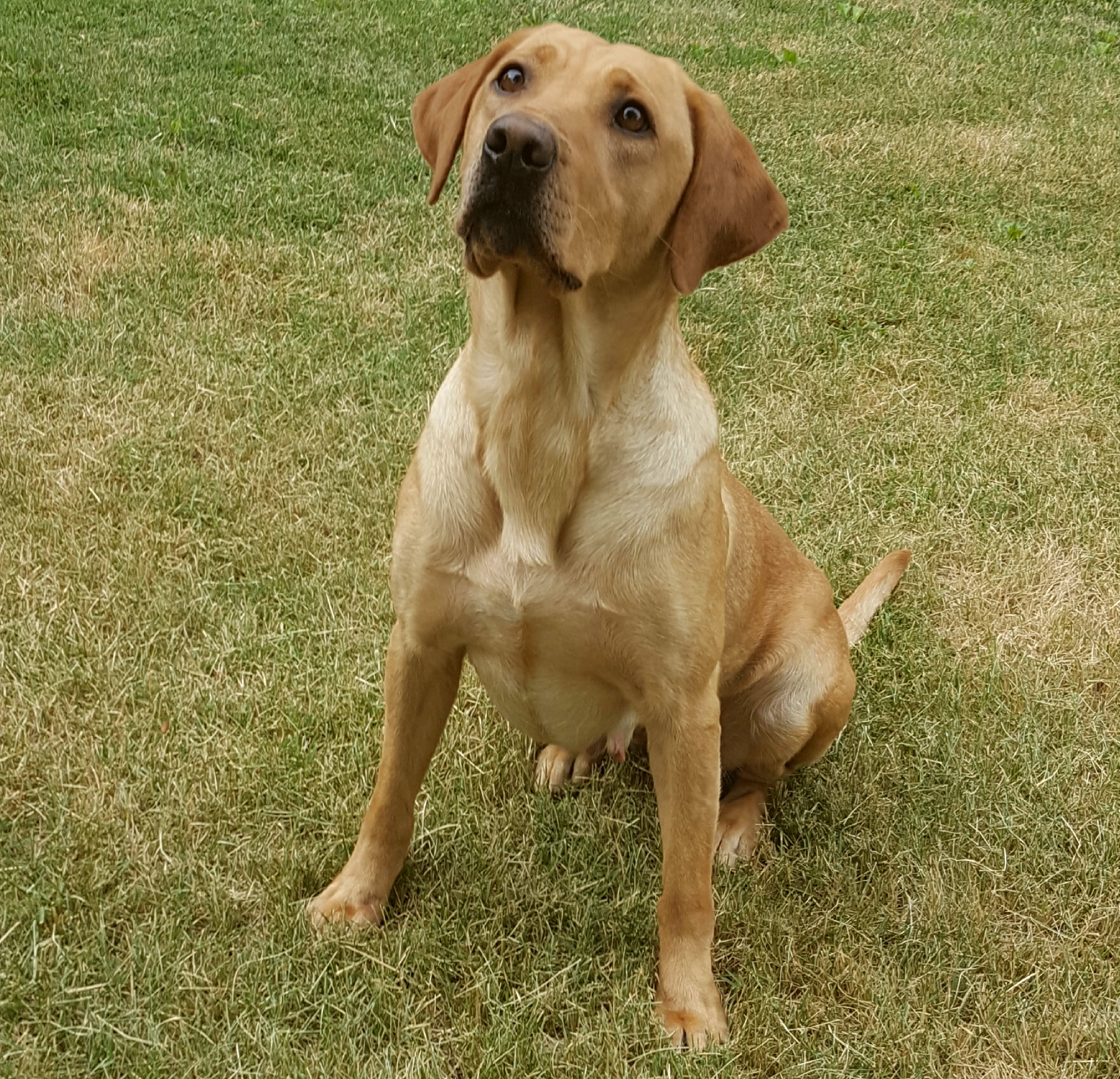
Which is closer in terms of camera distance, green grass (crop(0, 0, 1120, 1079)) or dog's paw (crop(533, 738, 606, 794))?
green grass (crop(0, 0, 1120, 1079))

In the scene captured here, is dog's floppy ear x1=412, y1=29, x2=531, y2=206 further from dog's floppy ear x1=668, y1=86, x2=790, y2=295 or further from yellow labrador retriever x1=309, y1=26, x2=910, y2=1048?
dog's floppy ear x1=668, y1=86, x2=790, y2=295

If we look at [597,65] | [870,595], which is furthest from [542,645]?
[870,595]

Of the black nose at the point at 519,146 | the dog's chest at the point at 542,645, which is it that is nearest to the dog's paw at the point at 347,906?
the dog's chest at the point at 542,645

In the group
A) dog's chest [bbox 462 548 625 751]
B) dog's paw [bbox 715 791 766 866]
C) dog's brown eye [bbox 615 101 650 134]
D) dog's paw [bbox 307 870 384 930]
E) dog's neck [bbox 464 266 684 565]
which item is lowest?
dog's paw [bbox 715 791 766 866]

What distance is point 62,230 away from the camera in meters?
5.64

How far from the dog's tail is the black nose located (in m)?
2.19

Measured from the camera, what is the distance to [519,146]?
209cm

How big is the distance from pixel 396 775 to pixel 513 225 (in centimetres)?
136

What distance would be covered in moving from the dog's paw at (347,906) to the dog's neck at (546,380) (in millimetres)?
1039

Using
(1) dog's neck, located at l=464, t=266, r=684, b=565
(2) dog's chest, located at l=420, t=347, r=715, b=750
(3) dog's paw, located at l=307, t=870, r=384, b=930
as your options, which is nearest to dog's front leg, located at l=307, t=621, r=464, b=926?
(3) dog's paw, located at l=307, t=870, r=384, b=930

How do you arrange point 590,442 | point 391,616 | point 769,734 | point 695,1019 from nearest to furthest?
point 590,442 < point 695,1019 < point 769,734 < point 391,616

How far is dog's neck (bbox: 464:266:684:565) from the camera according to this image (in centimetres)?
240

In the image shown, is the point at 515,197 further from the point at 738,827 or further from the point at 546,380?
the point at 738,827

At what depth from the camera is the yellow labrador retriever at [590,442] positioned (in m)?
2.29
